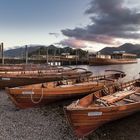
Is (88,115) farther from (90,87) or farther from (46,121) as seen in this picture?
(90,87)

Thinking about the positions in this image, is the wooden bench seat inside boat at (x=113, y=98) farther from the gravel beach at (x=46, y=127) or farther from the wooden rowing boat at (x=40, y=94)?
the wooden rowing boat at (x=40, y=94)

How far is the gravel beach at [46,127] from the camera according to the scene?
37.5 feet

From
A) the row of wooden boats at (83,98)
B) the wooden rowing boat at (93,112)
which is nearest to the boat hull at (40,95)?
the row of wooden boats at (83,98)

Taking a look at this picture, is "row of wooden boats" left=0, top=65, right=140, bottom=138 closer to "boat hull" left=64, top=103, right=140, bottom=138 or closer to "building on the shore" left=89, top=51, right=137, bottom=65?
"boat hull" left=64, top=103, right=140, bottom=138

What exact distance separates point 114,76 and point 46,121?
43.6ft

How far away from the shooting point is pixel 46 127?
12.5 m

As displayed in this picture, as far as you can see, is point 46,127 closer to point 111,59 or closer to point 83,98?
point 83,98

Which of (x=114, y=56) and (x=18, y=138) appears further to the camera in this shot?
(x=114, y=56)

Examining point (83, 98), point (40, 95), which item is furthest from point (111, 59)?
point (83, 98)

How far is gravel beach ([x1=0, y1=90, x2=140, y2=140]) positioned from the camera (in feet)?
37.5

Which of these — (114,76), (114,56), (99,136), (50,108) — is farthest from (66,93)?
(114,56)

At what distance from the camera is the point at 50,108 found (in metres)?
16.4

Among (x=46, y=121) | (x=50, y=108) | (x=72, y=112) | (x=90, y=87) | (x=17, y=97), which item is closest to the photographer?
(x=72, y=112)

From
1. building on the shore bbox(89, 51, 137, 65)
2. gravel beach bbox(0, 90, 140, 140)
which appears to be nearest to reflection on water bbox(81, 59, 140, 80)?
building on the shore bbox(89, 51, 137, 65)
